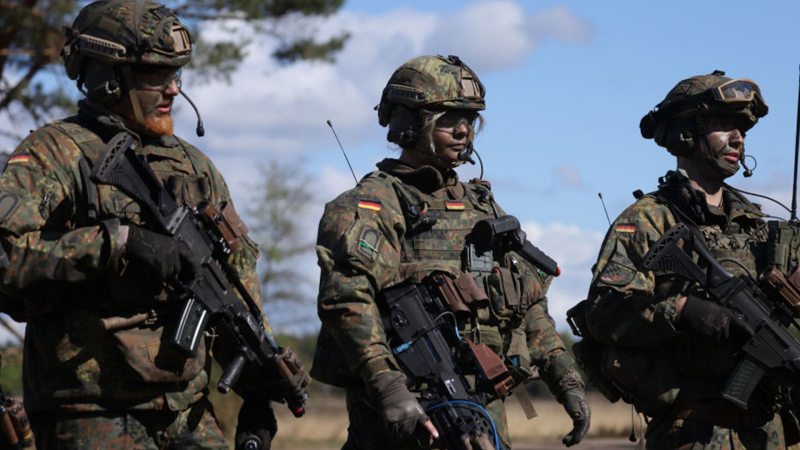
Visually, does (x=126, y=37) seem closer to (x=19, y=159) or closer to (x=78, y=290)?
(x=19, y=159)

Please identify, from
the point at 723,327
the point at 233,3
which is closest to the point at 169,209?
the point at 723,327

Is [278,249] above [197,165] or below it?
below

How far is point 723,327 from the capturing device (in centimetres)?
660

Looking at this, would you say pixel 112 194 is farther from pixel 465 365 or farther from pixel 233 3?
pixel 233 3

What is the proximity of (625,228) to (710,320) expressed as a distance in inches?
30.2

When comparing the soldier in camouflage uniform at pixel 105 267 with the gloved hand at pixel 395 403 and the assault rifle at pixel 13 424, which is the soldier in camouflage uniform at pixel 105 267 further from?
the gloved hand at pixel 395 403

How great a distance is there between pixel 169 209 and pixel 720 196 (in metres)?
3.50

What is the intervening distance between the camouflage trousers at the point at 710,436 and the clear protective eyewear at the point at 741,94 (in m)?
1.84

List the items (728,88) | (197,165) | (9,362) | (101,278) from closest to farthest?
(101,278), (197,165), (728,88), (9,362)

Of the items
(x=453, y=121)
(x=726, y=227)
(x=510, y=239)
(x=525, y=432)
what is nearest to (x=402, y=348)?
(x=510, y=239)

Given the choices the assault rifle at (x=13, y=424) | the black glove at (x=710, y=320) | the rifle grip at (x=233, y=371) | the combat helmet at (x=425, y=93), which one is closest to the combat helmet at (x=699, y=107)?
the black glove at (x=710, y=320)

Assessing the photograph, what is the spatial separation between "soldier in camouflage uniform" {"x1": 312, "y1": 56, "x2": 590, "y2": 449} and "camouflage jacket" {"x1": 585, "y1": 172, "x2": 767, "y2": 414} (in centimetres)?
36

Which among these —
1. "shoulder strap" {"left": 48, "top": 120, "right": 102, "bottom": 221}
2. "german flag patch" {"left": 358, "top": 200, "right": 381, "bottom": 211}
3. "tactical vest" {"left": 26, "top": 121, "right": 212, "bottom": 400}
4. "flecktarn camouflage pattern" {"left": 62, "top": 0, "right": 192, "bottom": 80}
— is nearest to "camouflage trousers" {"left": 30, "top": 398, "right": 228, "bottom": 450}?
"tactical vest" {"left": 26, "top": 121, "right": 212, "bottom": 400}

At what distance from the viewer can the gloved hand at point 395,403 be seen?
18.8 ft
